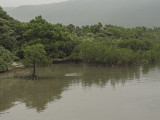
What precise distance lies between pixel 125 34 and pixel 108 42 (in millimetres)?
13531

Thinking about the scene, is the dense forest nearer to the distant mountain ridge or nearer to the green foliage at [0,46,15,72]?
the green foliage at [0,46,15,72]

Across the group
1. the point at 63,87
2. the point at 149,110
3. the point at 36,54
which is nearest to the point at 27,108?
the point at 63,87

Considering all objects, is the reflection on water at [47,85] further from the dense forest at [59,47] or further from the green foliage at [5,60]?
the dense forest at [59,47]

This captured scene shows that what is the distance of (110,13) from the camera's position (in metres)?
166

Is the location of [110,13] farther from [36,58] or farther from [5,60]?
[36,58]

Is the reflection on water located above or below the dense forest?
below

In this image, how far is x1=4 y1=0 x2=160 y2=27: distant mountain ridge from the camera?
14275 centimetres

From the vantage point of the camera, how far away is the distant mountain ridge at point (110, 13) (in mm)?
142750

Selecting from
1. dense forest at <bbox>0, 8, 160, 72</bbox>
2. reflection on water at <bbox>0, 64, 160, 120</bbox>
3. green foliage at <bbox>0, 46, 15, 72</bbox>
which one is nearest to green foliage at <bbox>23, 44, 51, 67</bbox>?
reflection on water at <bbox>0, 64, 160, 120</bbox>

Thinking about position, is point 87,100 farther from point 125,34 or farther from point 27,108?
point 125,34

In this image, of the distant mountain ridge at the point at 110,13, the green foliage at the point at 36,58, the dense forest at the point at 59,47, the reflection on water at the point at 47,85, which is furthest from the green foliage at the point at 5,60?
the distant mountain ridge at the point at 110,13

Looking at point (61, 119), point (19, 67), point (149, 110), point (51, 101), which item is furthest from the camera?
point (19, 67)

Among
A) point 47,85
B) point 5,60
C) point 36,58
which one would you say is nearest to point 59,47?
point 5,60

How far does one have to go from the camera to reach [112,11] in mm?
168875
